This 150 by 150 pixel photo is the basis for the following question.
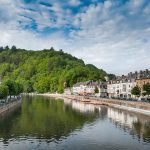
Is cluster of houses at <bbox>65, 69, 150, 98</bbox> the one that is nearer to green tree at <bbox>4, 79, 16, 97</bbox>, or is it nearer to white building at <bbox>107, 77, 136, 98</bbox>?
white building at <bbox>107, 77, 136, 98</bbox>

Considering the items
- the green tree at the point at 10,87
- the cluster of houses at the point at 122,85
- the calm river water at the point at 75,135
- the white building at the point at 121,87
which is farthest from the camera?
the white building at the point at 121,87

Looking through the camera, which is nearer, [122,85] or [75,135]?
[75,135]

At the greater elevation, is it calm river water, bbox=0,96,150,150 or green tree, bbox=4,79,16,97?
green tree, bbox=4,79,16,97

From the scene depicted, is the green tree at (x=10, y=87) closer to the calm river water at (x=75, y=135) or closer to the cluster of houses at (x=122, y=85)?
the cluster of houses at (x=122, y=85)

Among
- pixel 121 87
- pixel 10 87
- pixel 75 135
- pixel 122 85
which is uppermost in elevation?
pixel 122 85

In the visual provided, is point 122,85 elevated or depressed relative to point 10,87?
elevated

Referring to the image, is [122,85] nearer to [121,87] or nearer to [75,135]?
[121,87]

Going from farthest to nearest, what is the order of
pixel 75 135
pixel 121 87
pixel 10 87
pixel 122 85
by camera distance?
pixel 121 87 < pixel 122 85 < pixel 10 87 < pixel 75 135

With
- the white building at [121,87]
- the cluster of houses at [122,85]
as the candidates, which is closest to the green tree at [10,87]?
the cluster of houses at [122,85]

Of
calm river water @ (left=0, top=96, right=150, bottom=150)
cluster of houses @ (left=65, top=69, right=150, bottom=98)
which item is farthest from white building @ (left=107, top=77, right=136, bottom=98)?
calm river water @ (left=0, top=96, right=150, bottom=150)

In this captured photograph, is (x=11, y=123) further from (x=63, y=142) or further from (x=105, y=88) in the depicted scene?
(x=105, y=88)

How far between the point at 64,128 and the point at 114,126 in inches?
392

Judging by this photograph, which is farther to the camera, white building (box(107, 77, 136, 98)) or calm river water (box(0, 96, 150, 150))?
white building (box(107, 77, 136, 98))

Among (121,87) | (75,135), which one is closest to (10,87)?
(121,87)
